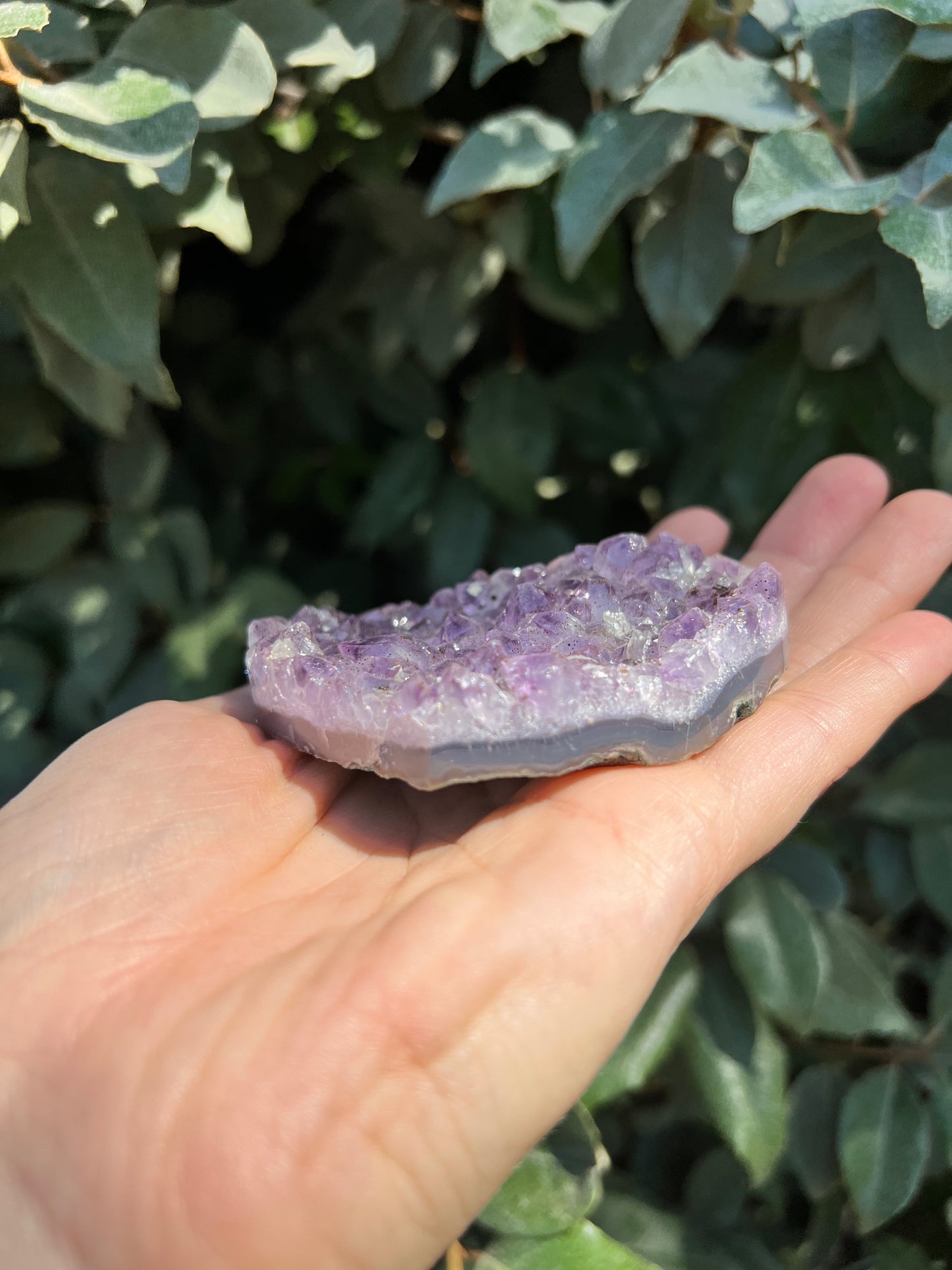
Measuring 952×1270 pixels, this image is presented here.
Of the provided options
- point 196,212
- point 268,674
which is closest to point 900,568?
point 268,674

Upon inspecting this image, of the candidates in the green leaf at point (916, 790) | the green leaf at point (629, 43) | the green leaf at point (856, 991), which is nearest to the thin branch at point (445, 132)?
the green leaf at point (629, 43)

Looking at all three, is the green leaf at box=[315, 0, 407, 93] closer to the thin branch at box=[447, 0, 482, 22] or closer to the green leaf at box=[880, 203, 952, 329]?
the thin branch at box=[447, 0, 482, 22]

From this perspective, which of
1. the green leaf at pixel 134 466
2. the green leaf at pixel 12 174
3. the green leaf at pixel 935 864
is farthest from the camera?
the green leaf at pixel 134 466

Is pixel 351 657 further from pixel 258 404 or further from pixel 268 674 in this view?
pixel 258 404

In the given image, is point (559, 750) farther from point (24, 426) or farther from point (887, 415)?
point (24, 426)

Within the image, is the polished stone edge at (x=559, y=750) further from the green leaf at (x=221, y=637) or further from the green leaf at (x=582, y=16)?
the green leaf at (x=582, y=16)

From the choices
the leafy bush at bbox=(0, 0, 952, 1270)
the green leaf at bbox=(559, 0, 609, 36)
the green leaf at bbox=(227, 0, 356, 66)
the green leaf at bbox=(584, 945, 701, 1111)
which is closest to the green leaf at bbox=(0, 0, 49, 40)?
the leafy bush at bbox=(0, 0, 952, 1270)
